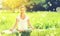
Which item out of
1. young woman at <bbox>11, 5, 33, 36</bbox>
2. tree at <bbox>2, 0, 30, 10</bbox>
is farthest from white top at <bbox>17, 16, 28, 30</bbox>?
tree at <bbox>2, 0, 30, 10</bbox>

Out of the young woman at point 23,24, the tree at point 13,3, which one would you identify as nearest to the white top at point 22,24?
the young woman at point 23,24

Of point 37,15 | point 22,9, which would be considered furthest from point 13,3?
point 37,15

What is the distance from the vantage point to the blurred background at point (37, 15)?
119cm

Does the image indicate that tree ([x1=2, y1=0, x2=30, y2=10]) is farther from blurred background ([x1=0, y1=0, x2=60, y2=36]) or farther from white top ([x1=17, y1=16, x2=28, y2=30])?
white top ([x1=17, y1=16, x2=28, y2=30])

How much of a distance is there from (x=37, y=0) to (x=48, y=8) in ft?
0.36

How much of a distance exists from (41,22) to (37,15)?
2.5 inches

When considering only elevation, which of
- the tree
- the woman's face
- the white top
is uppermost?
the tree

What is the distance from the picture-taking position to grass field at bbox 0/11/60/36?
1186mm

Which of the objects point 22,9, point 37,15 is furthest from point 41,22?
point 22,9

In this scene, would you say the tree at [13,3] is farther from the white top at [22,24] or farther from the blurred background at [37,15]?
the white top at [22,24]

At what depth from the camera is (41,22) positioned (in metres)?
1.20

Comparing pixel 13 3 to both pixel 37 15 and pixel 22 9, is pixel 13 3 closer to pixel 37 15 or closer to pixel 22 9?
pixel 22 9

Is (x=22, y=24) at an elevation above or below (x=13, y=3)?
below

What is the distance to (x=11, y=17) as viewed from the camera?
1188 mm
